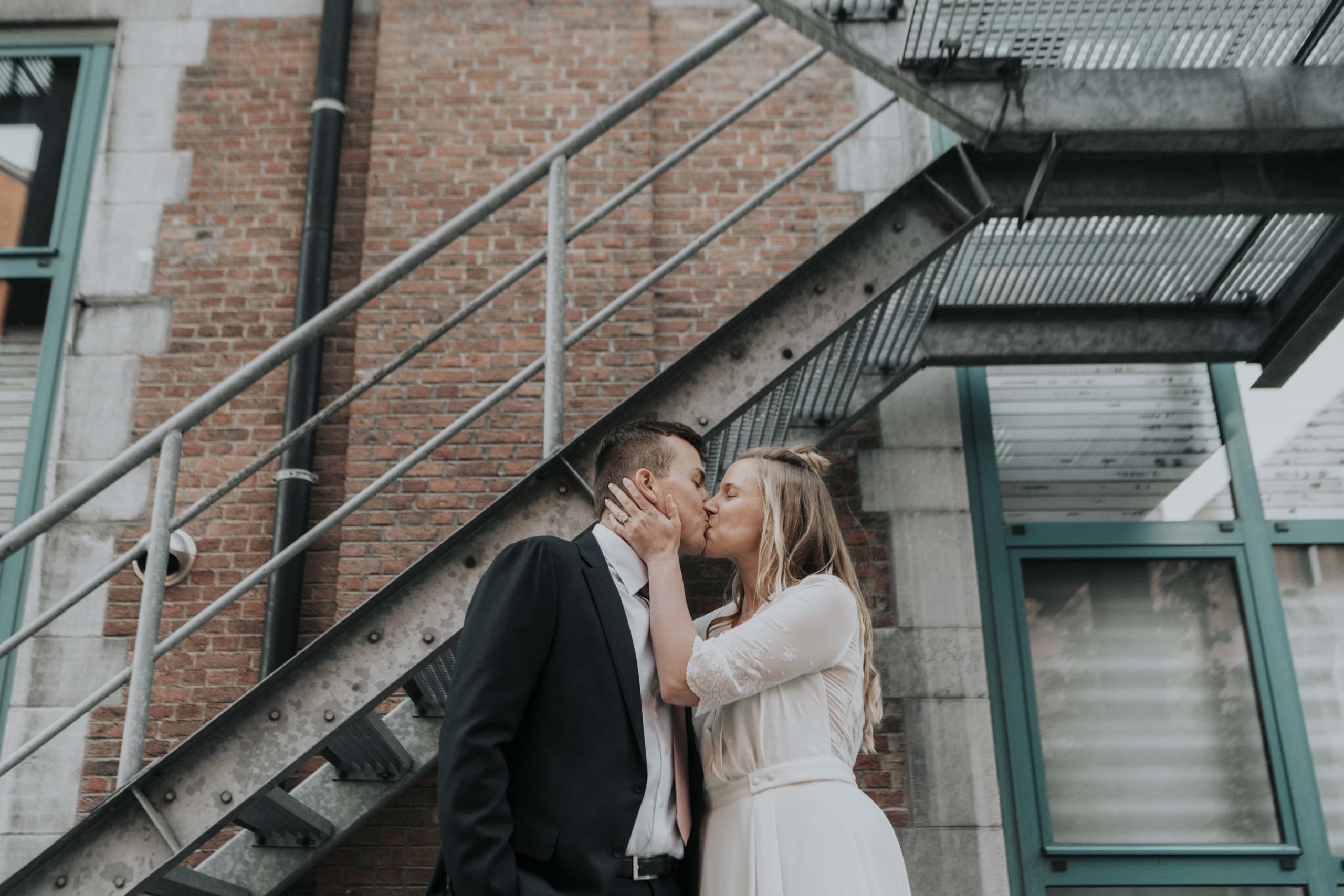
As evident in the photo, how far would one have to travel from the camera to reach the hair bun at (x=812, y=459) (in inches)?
129

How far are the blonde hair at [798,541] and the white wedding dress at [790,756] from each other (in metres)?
0.10

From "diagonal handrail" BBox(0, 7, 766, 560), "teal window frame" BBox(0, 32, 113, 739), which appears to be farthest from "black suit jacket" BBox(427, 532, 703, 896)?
"teal window frame" BBox(0, 32, 113, 739)

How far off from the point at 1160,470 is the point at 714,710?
10.6 ft

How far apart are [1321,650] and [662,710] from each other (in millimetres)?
3639

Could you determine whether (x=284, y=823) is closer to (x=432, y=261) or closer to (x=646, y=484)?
(x=646, y=484)

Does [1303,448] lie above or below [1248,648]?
above

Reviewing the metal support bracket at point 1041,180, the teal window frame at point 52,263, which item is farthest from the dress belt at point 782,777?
the teal window frame at point 52,263

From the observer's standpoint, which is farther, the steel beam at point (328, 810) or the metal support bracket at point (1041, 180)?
the steel beam at point (328, 810)

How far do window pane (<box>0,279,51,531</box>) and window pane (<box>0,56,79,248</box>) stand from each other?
306 millimetres

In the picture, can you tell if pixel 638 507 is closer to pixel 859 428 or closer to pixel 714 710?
pixel 714 710

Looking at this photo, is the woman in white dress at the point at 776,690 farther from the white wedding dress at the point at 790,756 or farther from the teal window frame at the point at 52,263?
the teal window frame at the point at 52,263

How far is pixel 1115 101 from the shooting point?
356 centimetres

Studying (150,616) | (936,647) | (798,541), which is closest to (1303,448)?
(936,647)

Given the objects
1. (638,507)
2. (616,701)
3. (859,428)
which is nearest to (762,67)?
(859,428)
